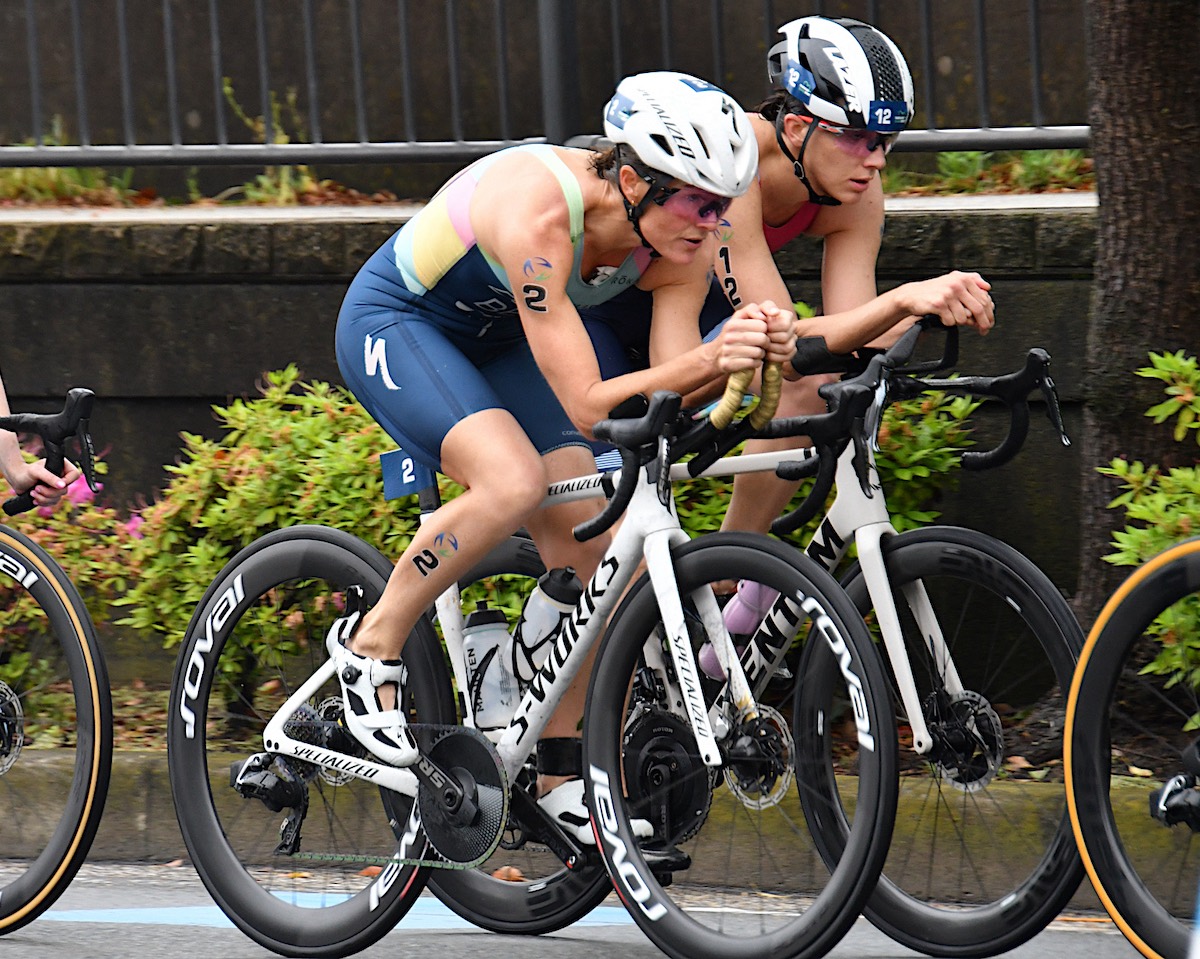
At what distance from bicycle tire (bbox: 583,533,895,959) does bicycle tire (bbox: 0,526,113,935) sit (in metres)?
1.24

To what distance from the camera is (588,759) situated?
4.13 m

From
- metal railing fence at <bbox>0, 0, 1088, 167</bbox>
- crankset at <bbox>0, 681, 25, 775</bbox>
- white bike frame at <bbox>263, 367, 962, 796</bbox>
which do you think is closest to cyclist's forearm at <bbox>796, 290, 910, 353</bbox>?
white bike frame at <bbox>263, 367, 962, 796</bbox>

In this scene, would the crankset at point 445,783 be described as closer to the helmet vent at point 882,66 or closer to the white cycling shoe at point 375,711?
the white cycling shoe at point 375,711

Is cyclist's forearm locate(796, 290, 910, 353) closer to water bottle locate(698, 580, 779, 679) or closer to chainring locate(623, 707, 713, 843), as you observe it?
water bottle locate(698, 580, 779, 679)

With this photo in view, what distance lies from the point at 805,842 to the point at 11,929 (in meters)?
1.87

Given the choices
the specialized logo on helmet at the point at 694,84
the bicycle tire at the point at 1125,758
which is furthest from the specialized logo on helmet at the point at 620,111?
the bicycle tire at the point at 1125,758

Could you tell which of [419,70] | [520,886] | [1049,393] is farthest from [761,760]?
[419,70]

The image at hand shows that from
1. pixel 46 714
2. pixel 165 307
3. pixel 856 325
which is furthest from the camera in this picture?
pixel 165 307

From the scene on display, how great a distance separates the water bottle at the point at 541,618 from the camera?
4457 millimetres

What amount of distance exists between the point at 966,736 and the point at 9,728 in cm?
230

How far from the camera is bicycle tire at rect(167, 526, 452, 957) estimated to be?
4.42m

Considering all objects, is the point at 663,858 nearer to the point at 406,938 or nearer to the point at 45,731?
the point at 406,938

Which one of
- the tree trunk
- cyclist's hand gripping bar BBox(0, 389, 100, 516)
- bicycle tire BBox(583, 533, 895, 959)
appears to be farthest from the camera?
the tree trunk

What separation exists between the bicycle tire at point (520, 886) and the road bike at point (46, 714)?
0.85 m
